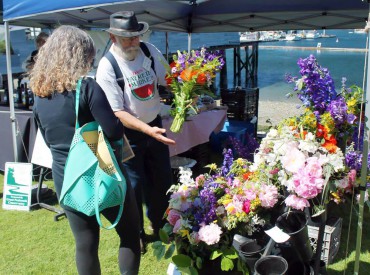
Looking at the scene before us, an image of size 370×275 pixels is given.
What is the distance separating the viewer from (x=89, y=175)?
1849mm

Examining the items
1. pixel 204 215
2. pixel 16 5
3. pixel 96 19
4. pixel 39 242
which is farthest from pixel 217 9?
pixel 204 215

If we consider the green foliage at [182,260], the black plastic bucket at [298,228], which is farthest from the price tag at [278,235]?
the green foliage at [182,260]

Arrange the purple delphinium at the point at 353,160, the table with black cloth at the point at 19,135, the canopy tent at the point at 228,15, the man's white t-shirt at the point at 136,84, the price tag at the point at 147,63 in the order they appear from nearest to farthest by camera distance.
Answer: the purple delphinium at the point at 353,160 → the man's white t-shirt at the point at 136,84 → the price tag at the point at 147,63 → the table with black cloth at the point at 19,135 → the canopy tent at the point at 228,15

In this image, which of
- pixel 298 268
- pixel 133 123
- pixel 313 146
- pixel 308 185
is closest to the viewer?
pixel 308 185

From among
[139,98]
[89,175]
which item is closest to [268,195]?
[89,175]

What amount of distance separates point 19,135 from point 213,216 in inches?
120

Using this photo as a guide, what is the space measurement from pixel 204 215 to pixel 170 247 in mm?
269

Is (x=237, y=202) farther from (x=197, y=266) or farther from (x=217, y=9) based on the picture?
(x=217, y=9)

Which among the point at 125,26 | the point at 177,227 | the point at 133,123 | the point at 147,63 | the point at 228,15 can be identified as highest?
the point at 228,15

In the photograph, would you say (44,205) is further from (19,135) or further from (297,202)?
(297,202)

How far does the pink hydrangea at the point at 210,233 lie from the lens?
6.26 feet

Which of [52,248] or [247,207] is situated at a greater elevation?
[247,207]

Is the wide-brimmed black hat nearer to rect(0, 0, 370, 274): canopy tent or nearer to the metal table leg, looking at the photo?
the metal table leg

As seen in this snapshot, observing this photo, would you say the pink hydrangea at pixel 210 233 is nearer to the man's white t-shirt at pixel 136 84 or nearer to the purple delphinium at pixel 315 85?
the purple delphinium at pixel 315 85
